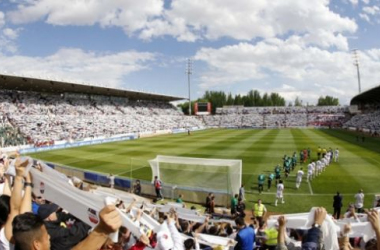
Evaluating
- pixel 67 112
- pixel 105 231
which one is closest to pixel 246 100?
pixel 67 112

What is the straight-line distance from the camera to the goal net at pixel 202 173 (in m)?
17.2

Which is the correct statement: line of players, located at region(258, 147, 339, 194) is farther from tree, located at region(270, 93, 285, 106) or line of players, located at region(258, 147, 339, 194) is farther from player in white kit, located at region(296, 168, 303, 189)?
tree, located at region(270, 93, 285, 106)

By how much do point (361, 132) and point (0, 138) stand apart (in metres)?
54.7

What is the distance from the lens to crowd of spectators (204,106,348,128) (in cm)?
8794

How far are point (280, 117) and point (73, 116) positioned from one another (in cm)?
6060

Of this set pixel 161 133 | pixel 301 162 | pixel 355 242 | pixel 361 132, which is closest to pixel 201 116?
pixel 161 133

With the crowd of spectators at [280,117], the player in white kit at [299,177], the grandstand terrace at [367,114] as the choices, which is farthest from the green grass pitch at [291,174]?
the crowd of spectators at [280,117]

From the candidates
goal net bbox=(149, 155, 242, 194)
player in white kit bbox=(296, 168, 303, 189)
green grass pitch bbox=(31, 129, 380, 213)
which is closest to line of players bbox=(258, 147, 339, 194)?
player in white kit bbox=(296, 168, 303, 189)

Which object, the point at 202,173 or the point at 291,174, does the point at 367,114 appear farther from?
the point at 202,173

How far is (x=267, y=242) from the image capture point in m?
6.01

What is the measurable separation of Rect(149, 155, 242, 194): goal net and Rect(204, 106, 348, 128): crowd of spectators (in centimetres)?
6893

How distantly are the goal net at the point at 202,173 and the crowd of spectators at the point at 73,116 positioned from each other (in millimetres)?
27617

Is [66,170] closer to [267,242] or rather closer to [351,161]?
[267,242]

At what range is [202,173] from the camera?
18.0 m
